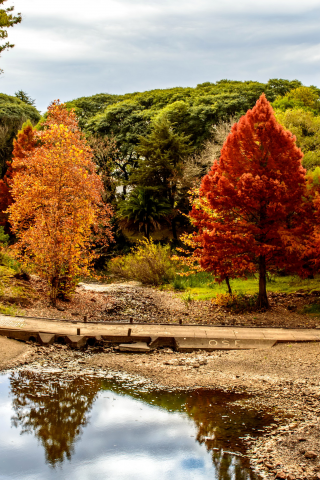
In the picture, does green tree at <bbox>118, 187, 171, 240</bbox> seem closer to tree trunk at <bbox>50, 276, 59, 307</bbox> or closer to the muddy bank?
tree trunk at <bbox>50, 276, 59, 307</bbox>

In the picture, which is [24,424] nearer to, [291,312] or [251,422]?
[251,422]

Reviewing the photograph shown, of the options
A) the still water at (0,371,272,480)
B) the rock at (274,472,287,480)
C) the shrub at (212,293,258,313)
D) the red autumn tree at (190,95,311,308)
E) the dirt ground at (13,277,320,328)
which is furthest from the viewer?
the shrub at (212,293,258,313)

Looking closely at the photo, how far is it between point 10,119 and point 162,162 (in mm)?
20766

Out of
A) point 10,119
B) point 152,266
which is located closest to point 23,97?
point 10,119

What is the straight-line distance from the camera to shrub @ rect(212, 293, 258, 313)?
14.5 metres

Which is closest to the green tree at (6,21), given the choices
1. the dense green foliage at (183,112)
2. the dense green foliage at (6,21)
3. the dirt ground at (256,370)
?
the dense green foliage at (6,21)

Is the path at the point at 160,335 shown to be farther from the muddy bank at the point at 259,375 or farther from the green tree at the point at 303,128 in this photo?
the green tree at the point at 303,128

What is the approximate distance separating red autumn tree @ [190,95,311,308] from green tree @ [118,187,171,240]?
642 inches

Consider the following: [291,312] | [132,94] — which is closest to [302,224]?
[291,312]

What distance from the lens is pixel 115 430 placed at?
236 inches

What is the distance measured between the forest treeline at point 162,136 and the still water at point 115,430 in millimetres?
18345

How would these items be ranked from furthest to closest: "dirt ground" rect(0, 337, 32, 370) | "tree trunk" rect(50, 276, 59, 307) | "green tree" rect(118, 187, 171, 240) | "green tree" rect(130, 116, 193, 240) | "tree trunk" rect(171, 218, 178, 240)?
1. "tree trunk" rect(171, 218, 178, 240)
2. "green tree" rect(130, 116, 193, 240)
3. "green tree" rect(118, 187, 171, 240)
4. "tree trunk" rect(50, 276, 59, 307)
5. "dirt ground" rect(0, 337, 32, 370)

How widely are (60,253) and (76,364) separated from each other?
623cm

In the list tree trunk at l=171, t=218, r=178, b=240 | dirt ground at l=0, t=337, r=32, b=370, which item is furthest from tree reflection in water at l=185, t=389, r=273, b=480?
tree trunk at l=171, t=218, r=178, b=240
